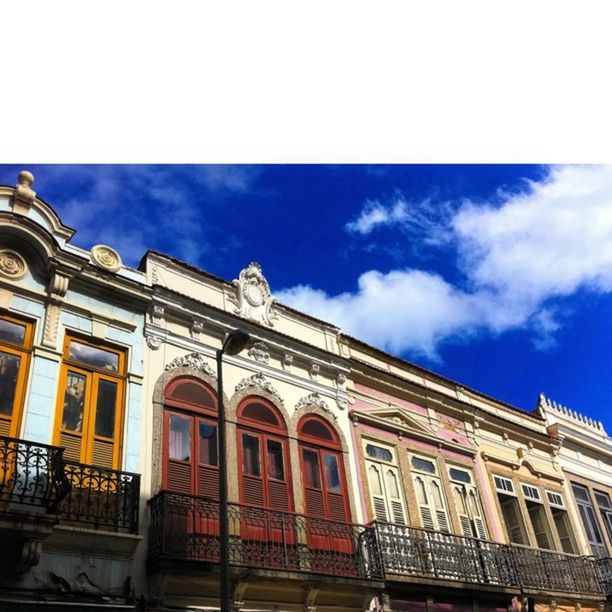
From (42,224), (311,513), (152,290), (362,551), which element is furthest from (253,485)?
(42,224)

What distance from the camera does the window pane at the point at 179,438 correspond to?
12508 mm

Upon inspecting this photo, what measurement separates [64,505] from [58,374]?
7.32 ft

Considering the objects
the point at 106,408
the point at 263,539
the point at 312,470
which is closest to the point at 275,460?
the point at 312,470

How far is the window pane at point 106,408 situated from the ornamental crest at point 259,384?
2.87m

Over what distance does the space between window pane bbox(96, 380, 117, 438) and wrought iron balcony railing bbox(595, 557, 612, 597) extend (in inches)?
560

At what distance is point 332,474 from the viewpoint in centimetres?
1491

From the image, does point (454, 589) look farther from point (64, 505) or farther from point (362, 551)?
point (64, 505)

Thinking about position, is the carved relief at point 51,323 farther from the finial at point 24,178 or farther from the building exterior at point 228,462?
the finial at point 24,178

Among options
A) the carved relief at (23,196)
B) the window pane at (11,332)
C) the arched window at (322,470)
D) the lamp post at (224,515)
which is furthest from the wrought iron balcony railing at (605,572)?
the carved relief at (23,196)

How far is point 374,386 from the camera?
17234 millimetres

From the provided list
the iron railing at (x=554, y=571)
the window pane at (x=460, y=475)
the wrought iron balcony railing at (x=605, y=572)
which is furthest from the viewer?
the wrought iron balcony railing at (x=605, y=572)

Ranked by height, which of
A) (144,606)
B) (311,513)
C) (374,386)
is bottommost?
(144,606)

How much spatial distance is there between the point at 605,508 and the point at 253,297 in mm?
14390

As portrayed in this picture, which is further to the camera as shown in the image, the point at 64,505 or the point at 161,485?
the point at 161,485
